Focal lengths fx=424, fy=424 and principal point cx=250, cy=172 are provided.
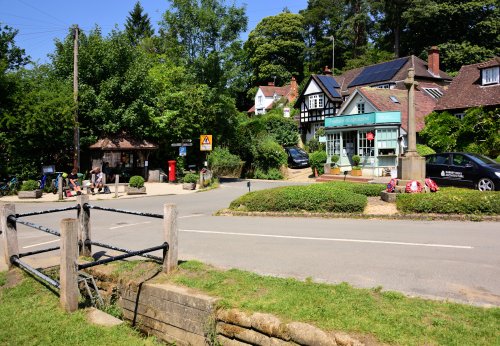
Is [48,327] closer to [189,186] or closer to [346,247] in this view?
[346,247]

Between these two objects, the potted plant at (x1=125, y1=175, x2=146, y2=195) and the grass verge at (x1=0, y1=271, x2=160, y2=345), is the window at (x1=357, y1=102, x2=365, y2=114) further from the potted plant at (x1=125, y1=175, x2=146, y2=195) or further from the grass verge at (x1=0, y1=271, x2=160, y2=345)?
the grass verge at (x1=0, y1=271, x2=160, y2=345)

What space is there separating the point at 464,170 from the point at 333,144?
20.9 metres

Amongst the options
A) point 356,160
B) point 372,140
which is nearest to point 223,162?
point 356,160

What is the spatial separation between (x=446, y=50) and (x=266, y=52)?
2873cm

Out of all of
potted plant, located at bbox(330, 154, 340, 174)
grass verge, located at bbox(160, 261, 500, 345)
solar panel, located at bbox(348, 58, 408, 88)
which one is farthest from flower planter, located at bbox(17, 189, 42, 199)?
solar panel, located at bbox(348, 58, 408, 88)

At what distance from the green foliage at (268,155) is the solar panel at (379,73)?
16756mm

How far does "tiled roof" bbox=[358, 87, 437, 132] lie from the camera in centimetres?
3469

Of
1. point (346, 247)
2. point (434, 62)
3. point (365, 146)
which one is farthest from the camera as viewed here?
point (434, 62)

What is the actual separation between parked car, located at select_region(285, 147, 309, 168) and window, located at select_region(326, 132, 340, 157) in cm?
291

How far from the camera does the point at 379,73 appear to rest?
47.0 meters

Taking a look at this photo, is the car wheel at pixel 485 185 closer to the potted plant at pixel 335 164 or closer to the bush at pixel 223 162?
the potted plant at pixel 335 164

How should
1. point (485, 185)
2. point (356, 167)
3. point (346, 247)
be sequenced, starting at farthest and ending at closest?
point (356, 167)
point (485, 185)
point (346, 247)

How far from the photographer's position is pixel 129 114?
2972 cm

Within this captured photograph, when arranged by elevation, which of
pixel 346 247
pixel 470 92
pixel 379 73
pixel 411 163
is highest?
pixel 379 73
